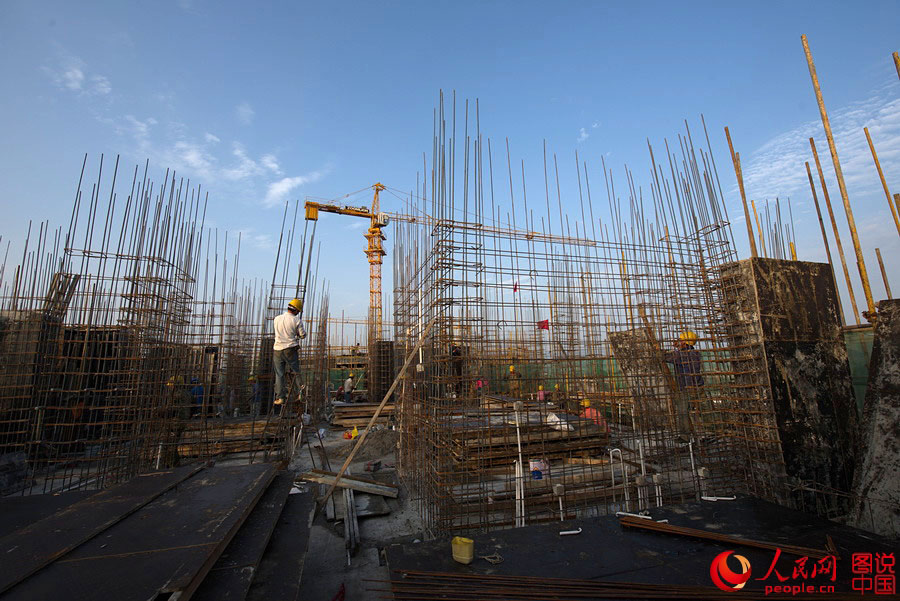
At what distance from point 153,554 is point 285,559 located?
98 cm

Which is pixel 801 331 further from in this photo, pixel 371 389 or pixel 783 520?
pixel 371 389

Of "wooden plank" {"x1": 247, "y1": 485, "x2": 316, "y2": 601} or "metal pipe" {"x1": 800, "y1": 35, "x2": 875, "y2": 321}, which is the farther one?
"metal pipe" {"x1": 800, "y1": 35, "x2": 875, "y2": 321}

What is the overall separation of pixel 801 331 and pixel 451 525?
569 cm

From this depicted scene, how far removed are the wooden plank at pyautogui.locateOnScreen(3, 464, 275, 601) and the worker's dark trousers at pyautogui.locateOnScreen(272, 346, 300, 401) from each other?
9.23ft

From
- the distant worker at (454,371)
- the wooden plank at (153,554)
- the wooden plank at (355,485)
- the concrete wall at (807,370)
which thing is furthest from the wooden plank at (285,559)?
the concrete wall at (807,370)

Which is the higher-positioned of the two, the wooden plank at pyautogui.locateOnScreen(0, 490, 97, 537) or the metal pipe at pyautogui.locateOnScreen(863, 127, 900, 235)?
the metal pipe at pyautogui.locateOnScreen(863, 127, 900, 235)

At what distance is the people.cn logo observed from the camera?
2.65m

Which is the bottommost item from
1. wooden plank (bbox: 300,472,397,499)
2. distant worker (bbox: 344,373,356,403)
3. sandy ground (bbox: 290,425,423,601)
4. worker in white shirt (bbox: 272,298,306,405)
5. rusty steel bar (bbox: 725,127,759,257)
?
Answer: sandy ground (bbox: 290,425,423,601)

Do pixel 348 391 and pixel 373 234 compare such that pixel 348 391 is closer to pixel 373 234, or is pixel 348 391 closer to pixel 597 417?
pixel 597 417

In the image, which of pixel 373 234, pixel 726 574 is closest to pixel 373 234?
pixel 373 234

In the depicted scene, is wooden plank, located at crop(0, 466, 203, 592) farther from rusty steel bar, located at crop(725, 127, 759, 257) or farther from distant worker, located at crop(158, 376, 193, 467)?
rusty steel bar, located at crop(725, 127, 759, 257)

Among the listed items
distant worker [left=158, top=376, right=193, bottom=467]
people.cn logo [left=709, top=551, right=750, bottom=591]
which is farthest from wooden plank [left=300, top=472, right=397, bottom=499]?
people.cn logo [left=709, top=551, right=750, bottom=591]

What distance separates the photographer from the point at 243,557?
8.84 ft

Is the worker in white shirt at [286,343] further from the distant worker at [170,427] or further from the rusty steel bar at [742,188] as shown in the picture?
the rusty steel bar at [742,188]
